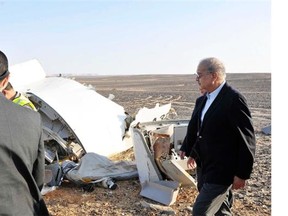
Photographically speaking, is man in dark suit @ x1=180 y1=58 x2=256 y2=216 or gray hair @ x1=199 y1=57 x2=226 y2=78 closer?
man in dark suit @ x1=180 y1=58 x2=256 y2=216

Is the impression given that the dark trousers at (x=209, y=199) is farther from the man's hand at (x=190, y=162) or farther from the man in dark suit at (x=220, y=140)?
the man's hand at (x=190, y=162)

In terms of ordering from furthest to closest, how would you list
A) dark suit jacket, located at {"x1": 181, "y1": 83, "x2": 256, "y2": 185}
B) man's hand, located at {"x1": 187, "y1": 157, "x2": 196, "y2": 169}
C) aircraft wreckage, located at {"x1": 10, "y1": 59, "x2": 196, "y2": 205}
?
aircraft wreckage, located at {"x1": 10, "y1": 59, "x2": 196, "y2": 205}
man's hand, located at {"x1": 187, "y1": 157, "x2": 196, "y2": 169}
dark suit jacket, located at {"x1": 181, "y1": 83, "x2": 256, "y2": 185}

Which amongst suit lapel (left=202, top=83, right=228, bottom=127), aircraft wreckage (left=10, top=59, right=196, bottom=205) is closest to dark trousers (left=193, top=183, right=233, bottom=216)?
suit lapel (left=202, top=83, right=228, bottom=127)

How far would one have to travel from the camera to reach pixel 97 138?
303 inches

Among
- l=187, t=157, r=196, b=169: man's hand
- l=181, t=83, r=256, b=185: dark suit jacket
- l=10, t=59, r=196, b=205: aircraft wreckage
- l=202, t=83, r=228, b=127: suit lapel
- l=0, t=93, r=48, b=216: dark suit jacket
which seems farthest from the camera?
l=10, t=59, r=196, b=205: aircraft wreckage

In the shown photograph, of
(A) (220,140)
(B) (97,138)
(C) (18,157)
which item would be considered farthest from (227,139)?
(B) (97,138)

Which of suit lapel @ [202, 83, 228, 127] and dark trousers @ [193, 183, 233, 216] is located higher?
suit lapel @ [202, 83, 228, 127]

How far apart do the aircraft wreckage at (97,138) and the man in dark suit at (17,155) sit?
3881 millimetres

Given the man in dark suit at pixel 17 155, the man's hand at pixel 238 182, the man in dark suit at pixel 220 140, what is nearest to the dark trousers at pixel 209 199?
the man in dark suit at pixel 220 140

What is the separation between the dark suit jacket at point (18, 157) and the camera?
1.75 m

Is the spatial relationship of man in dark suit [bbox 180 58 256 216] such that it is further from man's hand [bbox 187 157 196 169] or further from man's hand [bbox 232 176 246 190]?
man's hand [bbox 187 157 196 169]

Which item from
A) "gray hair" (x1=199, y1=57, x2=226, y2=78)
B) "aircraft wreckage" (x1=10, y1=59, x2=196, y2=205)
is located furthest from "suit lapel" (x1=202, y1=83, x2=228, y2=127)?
"aircraft wreckage" (x1=10, y1=59, x2=196, y2=205)

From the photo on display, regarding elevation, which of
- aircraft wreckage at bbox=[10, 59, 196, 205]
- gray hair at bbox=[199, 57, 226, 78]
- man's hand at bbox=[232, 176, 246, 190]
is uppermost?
gray hair at bbox=[199, 57, 226, 78]

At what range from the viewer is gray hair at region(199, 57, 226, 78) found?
3242mm
